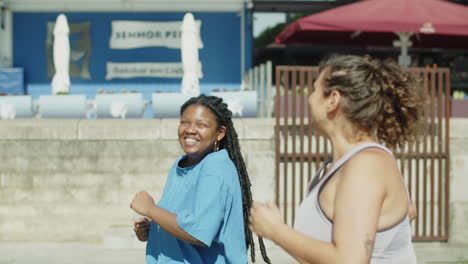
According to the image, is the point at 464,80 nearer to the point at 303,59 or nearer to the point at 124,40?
the point at 303,59

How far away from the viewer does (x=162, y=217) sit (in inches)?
97.3

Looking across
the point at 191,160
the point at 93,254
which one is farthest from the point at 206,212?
the point at 93,254

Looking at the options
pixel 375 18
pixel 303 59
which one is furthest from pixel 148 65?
pixel 375 18

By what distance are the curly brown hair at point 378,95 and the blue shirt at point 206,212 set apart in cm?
79

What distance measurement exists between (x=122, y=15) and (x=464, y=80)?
8543mm

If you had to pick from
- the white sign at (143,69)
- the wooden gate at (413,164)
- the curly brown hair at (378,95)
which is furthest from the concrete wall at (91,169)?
the white sign at (143,69)

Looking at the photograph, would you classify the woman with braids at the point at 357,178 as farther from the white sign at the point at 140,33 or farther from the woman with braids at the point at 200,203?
the white sign at the point at 140,33

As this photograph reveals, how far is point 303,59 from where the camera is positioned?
15.4 m

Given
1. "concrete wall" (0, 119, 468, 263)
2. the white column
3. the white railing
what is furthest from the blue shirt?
the white column

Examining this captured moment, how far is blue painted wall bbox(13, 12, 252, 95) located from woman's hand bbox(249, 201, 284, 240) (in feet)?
39.6

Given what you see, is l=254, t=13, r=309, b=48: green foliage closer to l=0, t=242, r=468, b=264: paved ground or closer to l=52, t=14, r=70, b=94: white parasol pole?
l=52, t=14, r=70, b=94: white parasol pole

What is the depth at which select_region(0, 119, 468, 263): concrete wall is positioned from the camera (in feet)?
24.7

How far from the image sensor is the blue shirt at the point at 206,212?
242 cm

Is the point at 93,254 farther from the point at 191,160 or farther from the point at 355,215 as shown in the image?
the point at 355,215
